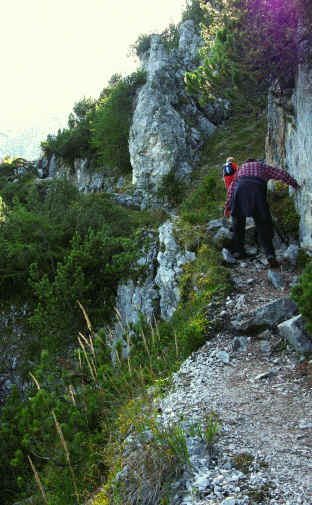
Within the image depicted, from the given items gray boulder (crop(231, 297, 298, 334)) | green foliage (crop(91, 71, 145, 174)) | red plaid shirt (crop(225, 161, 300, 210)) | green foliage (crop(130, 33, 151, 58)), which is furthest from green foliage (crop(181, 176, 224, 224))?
green foliage (crop(130, 33, 151, 58))

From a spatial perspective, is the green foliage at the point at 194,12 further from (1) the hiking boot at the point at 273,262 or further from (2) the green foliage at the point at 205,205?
(1) the hiking boot at the point at 273,262

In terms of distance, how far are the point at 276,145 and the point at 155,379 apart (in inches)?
354

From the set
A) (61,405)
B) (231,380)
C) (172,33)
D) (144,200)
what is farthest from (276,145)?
(172,33)

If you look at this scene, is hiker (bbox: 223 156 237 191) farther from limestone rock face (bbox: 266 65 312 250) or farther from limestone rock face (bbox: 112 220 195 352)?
limestone rock face (bbox: 112 220 195 352)

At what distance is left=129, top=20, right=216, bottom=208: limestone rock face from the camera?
22.7 m

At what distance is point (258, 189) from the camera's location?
7.15 metres

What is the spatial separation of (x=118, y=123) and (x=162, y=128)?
5.93 metres

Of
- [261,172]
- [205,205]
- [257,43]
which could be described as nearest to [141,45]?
[205,205]

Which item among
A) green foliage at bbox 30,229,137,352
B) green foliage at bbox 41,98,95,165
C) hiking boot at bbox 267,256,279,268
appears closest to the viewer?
hiking boot at bbox 267,256,279,268

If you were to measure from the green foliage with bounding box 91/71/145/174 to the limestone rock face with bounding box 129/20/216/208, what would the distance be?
1.27m

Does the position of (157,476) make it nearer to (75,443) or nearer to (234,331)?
(75,443)

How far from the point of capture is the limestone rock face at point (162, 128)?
22734 millimetres

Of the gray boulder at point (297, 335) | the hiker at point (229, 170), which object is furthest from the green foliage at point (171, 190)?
the gray boulder at point (297, 335)

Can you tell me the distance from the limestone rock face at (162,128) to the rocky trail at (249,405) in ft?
51.6
